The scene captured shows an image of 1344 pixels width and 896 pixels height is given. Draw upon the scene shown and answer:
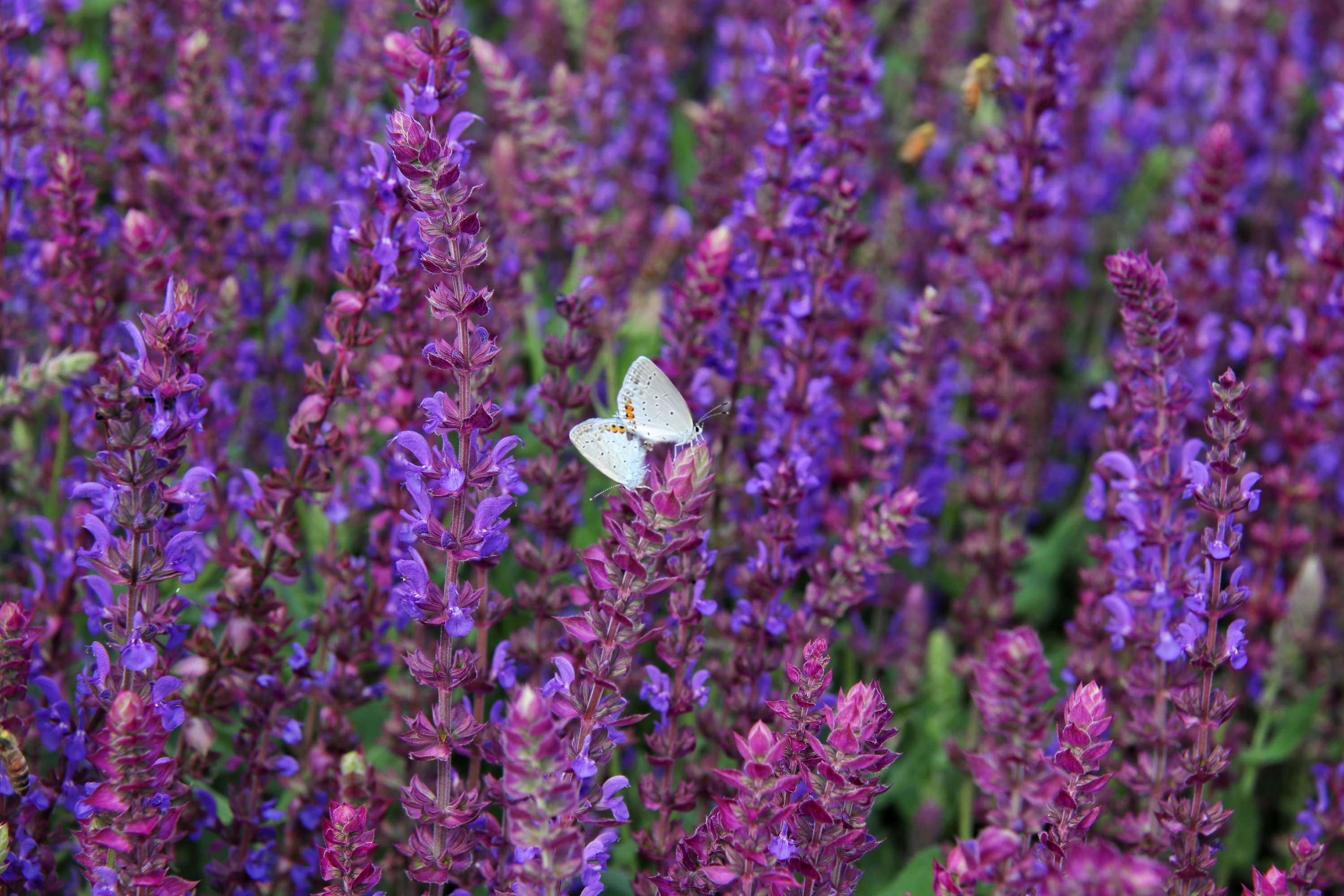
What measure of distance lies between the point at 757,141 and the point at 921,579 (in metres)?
1.87

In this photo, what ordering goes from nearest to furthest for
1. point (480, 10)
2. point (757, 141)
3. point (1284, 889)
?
1. point (1284, 889)
2. point (757, 141)
3. point (480, 10)

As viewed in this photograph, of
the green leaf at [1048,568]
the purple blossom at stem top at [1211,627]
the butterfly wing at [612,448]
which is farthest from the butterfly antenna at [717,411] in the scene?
the green leaf at [1048,568]

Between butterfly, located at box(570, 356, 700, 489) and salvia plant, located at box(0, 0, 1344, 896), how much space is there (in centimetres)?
1

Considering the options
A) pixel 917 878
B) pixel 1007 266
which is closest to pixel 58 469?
A: pixel 917 878

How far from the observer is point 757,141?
475 cm

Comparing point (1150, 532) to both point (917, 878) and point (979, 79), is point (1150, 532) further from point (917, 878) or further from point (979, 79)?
point (979, 79)

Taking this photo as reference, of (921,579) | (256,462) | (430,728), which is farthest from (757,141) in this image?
(430,728)

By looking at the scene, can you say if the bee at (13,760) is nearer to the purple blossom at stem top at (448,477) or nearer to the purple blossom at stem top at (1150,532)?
the purple blossom at stem top at (448,477)

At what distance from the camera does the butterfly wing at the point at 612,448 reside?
254 centimetres

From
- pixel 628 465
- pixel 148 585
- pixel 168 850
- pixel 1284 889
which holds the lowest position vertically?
pixel 168 850

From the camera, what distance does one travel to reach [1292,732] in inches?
134

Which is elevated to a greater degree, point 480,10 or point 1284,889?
point 480,10

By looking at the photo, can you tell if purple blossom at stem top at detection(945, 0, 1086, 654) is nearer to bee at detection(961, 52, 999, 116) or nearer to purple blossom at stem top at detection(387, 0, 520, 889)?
bee at detection(961, 52, 999, 116)

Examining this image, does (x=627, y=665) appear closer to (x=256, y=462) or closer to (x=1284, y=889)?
(x=1284, y=889)
